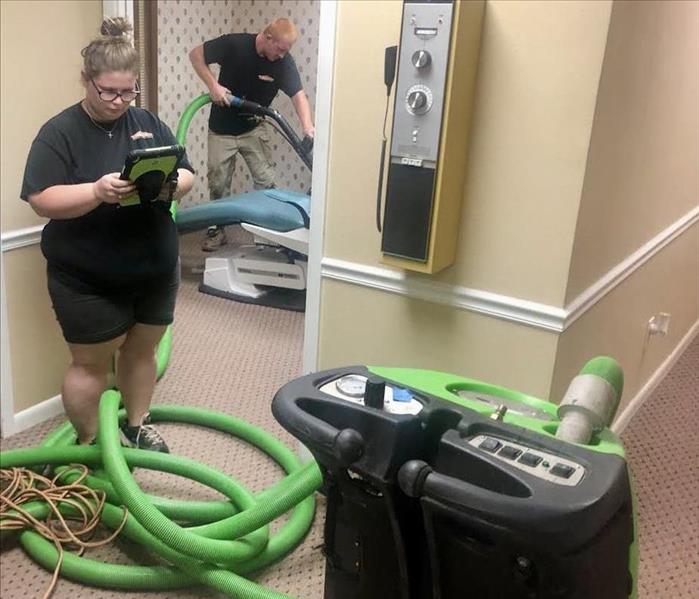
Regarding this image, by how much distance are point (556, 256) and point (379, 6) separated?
743 mm

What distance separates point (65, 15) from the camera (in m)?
2.35

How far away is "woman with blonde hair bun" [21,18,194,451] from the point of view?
186 centimetres

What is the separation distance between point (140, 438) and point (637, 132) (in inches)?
67.8

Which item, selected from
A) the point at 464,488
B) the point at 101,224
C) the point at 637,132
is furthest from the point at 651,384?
the point at 464,488

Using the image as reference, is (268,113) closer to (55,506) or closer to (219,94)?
(219,94)

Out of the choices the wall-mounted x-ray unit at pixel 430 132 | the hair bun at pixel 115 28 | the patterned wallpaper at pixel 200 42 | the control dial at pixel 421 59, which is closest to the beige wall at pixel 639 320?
the wall-mounted x-ray unit at pixel 430 132

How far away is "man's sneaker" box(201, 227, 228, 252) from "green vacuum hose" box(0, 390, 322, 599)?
2.56 m

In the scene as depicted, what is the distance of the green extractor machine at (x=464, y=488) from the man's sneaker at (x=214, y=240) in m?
3.60

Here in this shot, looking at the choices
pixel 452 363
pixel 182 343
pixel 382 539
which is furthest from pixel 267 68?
pixel 382 539

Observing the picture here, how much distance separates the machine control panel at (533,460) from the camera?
0.87 metres

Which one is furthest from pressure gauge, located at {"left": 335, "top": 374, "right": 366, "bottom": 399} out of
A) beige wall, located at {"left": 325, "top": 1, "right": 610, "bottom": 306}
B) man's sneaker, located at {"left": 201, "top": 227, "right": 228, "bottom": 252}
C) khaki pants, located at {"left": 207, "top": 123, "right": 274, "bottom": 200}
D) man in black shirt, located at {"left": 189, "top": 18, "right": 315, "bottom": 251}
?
man's sneaker, located at {"left": 201, "top": 227, "right": 228, "bottom": 252}

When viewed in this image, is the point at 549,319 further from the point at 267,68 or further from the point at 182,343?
the point at 267,68

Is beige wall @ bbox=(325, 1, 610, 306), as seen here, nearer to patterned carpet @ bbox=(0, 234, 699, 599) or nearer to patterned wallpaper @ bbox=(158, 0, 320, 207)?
patterned carpet @ bbox=(0, 234, 699, 599)

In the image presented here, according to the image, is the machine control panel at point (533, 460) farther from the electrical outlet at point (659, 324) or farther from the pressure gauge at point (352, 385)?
the electrical outlet at point (659, 324)
